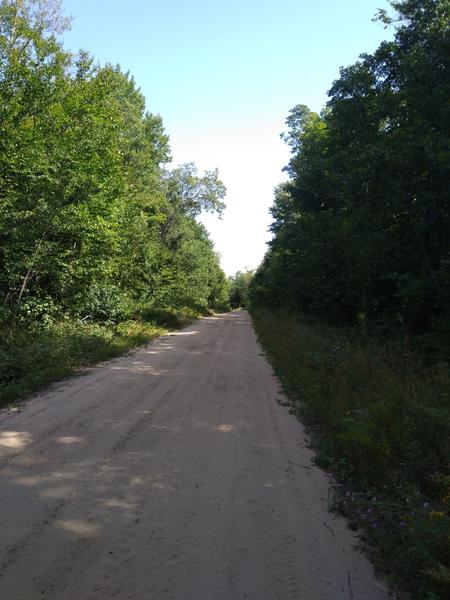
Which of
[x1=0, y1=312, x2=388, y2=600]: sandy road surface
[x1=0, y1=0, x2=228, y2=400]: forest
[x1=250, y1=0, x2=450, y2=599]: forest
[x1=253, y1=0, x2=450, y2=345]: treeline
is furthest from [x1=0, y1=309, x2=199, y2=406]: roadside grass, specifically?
[x1=253, y1=0, x2=450, y2=345]: treeline

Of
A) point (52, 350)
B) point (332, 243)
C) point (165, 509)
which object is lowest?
point (165, 509)

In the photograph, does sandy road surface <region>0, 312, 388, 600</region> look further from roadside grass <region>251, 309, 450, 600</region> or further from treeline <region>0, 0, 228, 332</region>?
treeline <region>0, 0, 228, 332</region>

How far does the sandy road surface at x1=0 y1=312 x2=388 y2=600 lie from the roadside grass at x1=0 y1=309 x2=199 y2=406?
1.36m

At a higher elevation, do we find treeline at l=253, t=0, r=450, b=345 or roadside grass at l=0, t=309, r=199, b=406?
treeline at l=253, t=0, r=450, b=345

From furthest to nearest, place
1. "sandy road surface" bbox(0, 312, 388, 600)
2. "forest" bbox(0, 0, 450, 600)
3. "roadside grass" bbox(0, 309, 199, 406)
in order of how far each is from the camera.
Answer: "roadside grass" bbox(0, 309, 199, 406) < "forest" bbox(0, 0, 450, 600) < "sandy road surface" bbox(0, 312, 388, 600)

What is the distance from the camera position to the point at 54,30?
1805 cm

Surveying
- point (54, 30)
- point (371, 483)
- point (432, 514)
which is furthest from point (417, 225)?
point (54, 30)

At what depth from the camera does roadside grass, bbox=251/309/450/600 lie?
301 centimetres

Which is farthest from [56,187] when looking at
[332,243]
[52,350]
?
[332,243]

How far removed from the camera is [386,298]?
1734cm

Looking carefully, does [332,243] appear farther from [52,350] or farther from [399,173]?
[52,350]

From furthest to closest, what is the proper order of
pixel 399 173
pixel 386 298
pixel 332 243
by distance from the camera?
pixel 332 243
pixel 386 298
pixel 399 173

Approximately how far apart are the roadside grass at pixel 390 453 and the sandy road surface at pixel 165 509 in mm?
264

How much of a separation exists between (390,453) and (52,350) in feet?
28.3
